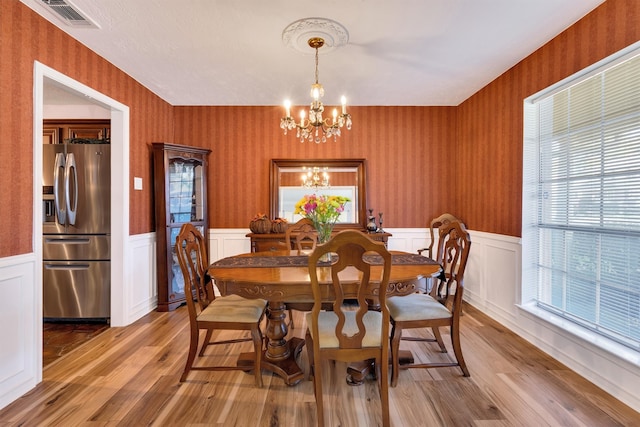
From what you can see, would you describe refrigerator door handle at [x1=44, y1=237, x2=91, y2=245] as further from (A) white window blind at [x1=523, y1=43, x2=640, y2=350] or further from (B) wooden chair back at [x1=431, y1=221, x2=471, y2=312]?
(A) white window blind at [x1=523, y1=43, x2=640, y2=350]

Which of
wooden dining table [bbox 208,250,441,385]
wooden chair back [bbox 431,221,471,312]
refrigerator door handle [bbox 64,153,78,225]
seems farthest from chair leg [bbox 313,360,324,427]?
refrigerator door handle [bbox 64,153,78,225]

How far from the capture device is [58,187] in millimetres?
3178

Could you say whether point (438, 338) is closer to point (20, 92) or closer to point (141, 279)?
point (141, 279)

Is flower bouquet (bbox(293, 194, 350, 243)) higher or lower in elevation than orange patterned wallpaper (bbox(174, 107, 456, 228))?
lower

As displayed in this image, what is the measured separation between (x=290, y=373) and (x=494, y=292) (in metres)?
2.47

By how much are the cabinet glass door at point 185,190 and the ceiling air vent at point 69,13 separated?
1.66 meters

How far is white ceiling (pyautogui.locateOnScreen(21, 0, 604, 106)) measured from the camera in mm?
2229

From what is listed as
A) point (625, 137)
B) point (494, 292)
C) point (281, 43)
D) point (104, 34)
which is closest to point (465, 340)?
point (494, 292)

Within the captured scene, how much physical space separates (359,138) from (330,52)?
168cm

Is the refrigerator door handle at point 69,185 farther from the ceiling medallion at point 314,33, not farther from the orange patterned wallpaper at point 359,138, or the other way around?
the ceiling medallion at point 314,33

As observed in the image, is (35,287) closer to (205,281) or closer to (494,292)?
(205,281)

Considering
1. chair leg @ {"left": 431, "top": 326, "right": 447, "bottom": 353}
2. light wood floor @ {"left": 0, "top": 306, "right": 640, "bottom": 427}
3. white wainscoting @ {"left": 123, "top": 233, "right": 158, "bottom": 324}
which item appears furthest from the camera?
white wainscoting @ {"left": 123, "top": 233, "right": 158, "bottom": 324}

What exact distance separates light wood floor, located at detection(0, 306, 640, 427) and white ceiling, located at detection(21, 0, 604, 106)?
2616 mm

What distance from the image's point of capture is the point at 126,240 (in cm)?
328
